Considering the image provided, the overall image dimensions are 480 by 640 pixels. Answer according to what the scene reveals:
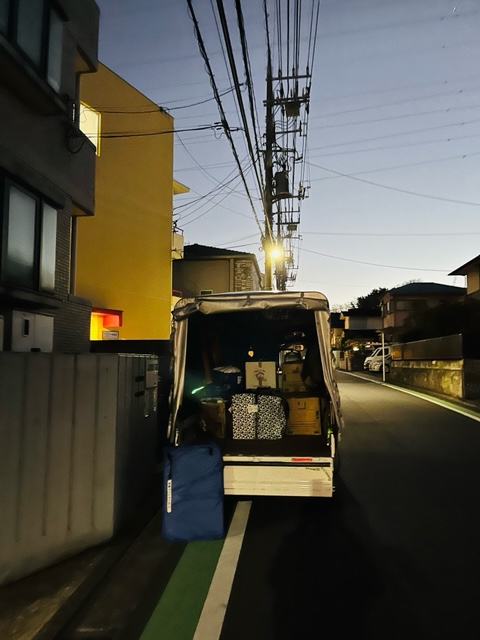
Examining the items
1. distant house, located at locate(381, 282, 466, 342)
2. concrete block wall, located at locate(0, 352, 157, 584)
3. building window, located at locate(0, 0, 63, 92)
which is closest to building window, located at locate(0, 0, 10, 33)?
building window, located at locate(0, 0, 63, 92)

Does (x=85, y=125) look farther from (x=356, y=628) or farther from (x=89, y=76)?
(x=356, y=628)

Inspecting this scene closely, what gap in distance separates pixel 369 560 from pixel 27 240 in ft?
24.5

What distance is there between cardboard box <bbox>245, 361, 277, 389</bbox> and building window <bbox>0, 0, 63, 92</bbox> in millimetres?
6350

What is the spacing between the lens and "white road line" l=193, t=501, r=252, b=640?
3.32 meters

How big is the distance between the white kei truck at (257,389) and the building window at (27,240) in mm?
3345

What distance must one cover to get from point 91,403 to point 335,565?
2.66 metres

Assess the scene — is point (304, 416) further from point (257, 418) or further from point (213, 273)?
point (213, 273)

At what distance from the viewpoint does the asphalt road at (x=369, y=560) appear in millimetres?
3398

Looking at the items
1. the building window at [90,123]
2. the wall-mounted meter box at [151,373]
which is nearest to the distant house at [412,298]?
the building window at [90,123]

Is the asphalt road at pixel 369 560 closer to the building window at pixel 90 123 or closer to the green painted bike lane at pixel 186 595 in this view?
the green painted bike lane at pixel 186 595

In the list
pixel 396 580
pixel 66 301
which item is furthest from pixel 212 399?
pixel 66 301

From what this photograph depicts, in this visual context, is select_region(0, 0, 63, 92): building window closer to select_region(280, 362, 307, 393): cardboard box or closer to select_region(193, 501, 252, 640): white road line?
select_region(280, 362, 307, 393): cardboard box

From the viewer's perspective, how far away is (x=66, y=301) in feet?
34.6

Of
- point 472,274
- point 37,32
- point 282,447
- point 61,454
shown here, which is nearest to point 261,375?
point 282,447
